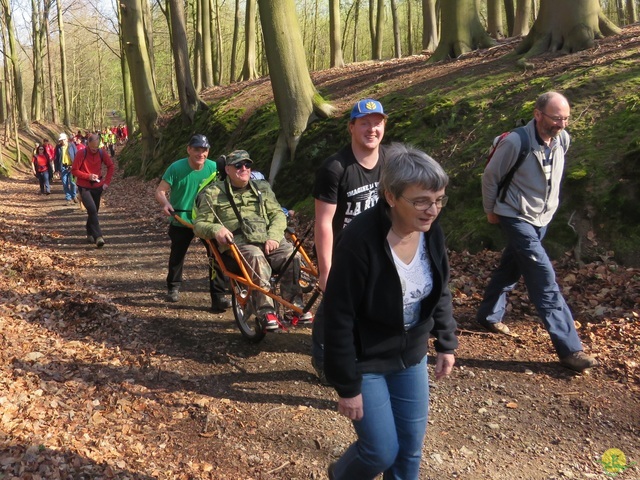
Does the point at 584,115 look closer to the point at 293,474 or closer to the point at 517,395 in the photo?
the point at 517,395

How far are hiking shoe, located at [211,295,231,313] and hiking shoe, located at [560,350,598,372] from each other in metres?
3.83

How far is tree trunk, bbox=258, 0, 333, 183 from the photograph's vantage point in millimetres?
11703

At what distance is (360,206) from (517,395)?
213 cm

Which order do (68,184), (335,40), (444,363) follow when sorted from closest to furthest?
1. (444,363)
2. (68,184)
3. (335,40)

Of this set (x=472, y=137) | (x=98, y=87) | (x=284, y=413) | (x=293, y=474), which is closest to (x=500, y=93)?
(x=472, y=137)

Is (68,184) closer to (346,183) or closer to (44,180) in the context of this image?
(44,180)

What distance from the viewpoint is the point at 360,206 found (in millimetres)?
4281

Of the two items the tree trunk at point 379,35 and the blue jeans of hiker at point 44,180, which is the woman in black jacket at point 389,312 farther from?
the tree trunk at point 379,35

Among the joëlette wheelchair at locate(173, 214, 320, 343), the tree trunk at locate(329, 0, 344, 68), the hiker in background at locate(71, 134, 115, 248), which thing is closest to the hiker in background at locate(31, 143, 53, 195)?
the hiker in background at locate(71, 134, 115, 248)

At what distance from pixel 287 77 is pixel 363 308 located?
32.6 feet

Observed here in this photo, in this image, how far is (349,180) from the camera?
13.7ft

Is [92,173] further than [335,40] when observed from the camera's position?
No

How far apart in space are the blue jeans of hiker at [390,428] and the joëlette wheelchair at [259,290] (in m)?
2.46

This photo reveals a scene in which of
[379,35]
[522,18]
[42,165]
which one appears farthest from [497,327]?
[379,35]
